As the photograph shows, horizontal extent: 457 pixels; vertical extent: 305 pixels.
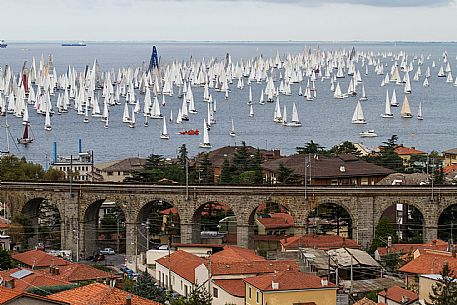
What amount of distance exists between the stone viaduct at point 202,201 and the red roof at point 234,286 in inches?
590

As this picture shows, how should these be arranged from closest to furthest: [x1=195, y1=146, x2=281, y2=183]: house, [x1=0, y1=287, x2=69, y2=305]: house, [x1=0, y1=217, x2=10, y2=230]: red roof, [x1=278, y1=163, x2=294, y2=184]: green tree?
[x1=0, y1=287, x2=69, y2=305]: house → [x1=0, y1=217, x2=10, y2=230]: red roof → [x1=278, y1=163, x2=294, y2=184]: green tree → [x1=195, y1=146, x2=281, y2=183]: house

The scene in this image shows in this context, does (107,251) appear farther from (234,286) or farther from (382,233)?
(234,286)

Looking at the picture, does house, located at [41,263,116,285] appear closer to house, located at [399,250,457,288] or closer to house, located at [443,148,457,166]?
house, located at [399,250,457,288]

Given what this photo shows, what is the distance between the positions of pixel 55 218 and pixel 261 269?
22.8 metres

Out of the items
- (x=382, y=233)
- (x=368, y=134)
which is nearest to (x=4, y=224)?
(x=382, y=233)

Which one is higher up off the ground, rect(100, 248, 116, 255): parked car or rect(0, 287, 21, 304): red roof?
rect(0, 287, 21, 304): red roof

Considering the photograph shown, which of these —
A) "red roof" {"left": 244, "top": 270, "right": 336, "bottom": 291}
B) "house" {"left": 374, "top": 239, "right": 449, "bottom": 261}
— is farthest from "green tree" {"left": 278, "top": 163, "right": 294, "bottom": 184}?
"red roof" {"left": 244, "top": 270, "right": 336, "bottom": 291}

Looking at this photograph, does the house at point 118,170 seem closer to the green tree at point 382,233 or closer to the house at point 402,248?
the green tree at point 382,233

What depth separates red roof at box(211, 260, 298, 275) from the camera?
32062 millimetres

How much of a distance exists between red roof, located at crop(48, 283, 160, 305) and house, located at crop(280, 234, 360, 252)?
20.5m

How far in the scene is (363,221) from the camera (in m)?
46.8

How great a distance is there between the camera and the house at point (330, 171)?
5825cm

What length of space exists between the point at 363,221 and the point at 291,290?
66.5 ft

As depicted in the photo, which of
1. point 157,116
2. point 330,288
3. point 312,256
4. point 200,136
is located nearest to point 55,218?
point 312,256
